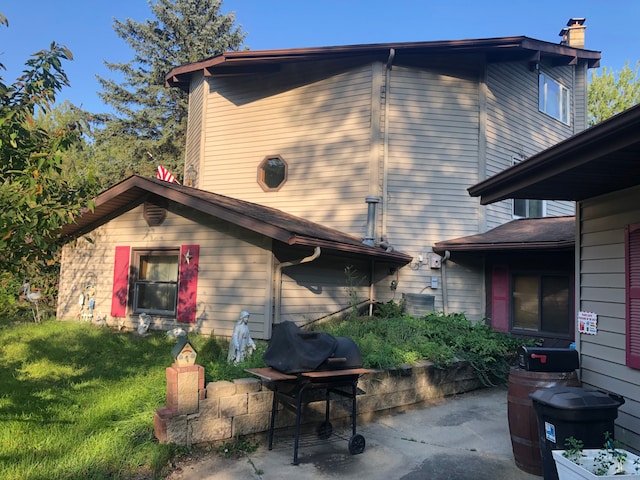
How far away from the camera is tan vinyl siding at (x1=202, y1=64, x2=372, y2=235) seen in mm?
10914

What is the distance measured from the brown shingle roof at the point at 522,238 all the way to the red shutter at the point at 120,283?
6767 mm

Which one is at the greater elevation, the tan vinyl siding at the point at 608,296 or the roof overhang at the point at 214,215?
the roof overhang at the point at 214,215

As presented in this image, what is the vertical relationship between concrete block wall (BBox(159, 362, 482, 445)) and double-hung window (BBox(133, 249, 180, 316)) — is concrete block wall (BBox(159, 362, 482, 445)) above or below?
below

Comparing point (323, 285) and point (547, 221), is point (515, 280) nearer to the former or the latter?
point (547, 221)

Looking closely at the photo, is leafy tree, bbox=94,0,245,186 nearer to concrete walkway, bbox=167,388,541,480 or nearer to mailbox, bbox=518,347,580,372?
concrete walkway, bbox=167,388,541,480

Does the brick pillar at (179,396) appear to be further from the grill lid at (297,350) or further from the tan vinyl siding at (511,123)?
the tan vinyl siding at (511,123)

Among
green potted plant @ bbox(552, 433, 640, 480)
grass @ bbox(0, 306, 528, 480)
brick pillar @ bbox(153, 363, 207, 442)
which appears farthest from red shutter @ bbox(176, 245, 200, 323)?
green potted plant @ bbox(552, 433, 640, 480)

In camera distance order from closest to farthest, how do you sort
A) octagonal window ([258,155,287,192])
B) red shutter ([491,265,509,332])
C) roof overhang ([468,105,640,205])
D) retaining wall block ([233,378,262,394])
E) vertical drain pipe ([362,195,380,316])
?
roof overhang ([468,105,640,205]) < retaining wall block ([233,378,262,394]) < red shutter ([491,265,509,332]) < vertical drain pipe ([362,195,380,316]) < octagonal window ([258,155,287,192])

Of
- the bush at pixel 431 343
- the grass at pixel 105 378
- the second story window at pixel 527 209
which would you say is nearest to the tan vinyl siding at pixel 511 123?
the second story window at pixel 527 209

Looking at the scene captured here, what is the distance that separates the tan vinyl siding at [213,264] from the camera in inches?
315

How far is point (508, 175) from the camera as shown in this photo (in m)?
4.64

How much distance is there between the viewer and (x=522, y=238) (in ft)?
31.1

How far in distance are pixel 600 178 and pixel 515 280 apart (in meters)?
6.21

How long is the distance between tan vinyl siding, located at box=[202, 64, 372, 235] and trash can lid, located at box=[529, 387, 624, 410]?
23.2 ft
